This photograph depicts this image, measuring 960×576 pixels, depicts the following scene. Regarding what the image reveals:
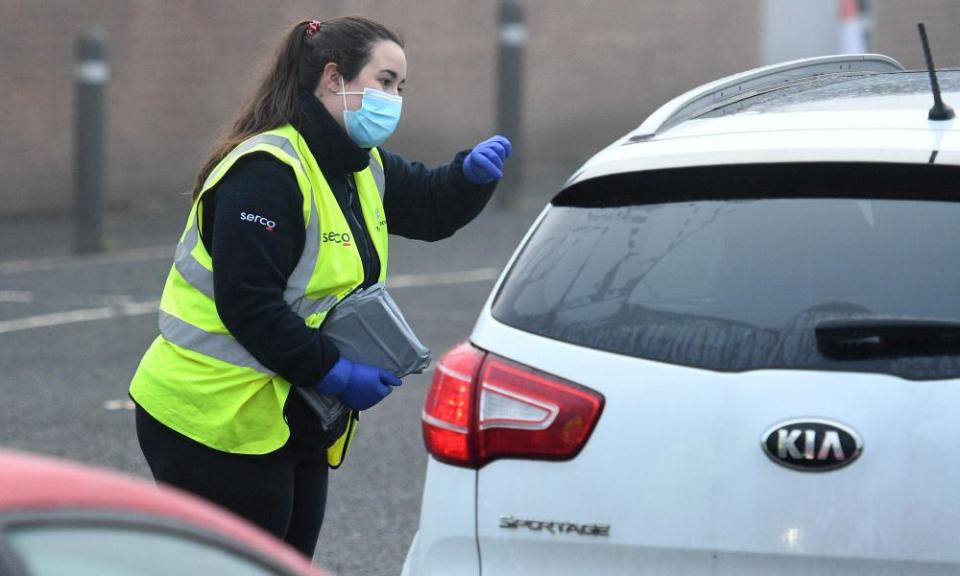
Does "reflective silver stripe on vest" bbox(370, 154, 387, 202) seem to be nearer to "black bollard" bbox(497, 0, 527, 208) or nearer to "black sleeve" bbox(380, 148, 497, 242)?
"black sleeve" bbox(380, 148, 497, 242)

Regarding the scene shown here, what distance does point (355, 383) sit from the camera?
3.79 m

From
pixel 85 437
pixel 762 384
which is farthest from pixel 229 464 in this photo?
pixel 85 437

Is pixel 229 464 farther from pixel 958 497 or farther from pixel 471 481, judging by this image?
pixel 958 497

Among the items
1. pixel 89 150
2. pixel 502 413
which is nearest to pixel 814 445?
pixel 502 413

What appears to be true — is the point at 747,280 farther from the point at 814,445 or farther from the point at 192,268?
the point at 192,268

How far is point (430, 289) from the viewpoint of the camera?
10359 mm

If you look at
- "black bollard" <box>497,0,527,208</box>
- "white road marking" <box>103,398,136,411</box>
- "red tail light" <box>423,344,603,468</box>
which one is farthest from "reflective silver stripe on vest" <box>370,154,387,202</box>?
"black bollard" <box>497,0,527,208</box>

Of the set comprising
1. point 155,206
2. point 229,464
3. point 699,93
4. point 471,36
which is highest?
point 699,93

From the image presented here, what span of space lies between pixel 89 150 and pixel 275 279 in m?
8.35

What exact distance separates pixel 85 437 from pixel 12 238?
551cm

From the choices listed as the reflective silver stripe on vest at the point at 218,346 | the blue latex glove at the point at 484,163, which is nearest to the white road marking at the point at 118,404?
the blue latex glove at the point at 484,163

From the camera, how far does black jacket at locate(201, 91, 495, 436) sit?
12.1 ft

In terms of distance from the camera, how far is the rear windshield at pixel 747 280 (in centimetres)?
314

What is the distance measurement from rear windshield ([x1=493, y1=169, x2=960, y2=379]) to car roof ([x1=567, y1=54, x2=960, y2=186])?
87 mm
